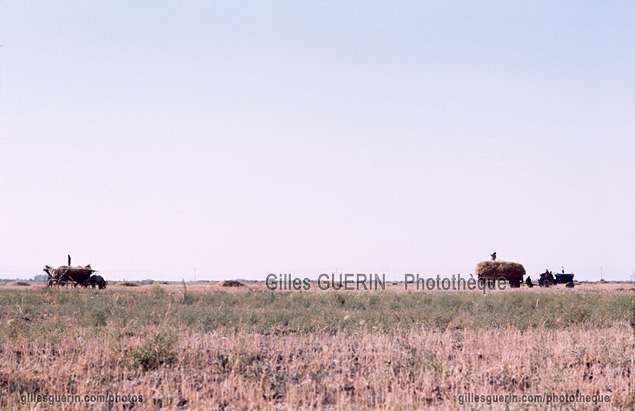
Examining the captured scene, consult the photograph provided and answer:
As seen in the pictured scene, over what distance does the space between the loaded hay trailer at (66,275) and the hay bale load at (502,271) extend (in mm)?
32638

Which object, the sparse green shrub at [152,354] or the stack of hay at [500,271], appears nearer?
the sparse green shrub at [152,354]

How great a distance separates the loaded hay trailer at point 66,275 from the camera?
42188mm

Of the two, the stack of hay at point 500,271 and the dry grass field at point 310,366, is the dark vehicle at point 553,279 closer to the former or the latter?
the stack of hay at point 500,271

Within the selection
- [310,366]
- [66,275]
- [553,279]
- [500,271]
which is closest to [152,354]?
[310,366]

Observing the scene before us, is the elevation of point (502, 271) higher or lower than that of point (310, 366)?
higher

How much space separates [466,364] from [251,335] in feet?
15.2

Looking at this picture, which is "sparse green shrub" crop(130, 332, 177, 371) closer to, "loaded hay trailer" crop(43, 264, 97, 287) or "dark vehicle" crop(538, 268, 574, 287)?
"loaded hay trailer" crop(43, 264, 97, 287)

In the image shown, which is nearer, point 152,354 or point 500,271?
point 152,354

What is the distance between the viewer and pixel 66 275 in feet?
139

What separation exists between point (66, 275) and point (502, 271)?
35850 mm

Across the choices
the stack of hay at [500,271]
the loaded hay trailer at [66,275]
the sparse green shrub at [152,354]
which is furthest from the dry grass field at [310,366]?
the loaded hay trailer at [66,275]

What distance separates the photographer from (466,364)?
358 inches

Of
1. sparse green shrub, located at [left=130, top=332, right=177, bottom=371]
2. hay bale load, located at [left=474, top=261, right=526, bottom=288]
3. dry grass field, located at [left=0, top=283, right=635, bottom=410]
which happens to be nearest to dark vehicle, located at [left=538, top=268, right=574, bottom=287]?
hay bale load, located at [left=474, top=261, right=526, bottom=288]

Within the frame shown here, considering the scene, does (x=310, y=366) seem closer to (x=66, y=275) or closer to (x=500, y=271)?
(x=500, y=271)
